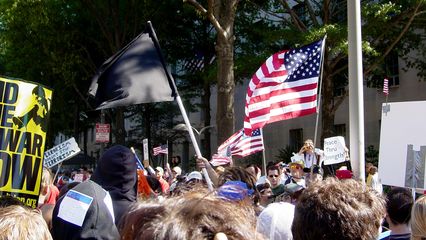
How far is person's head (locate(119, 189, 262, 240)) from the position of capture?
1.65 metres

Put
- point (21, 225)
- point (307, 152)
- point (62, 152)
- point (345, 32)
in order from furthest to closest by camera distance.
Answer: point (345, 32)
point (307, 152)
point (62, 152)
point (21, 225)

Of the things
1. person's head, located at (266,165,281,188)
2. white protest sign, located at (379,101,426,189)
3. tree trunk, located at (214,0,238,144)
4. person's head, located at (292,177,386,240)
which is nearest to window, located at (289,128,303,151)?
tree trunk, located at (214,0,238,144)

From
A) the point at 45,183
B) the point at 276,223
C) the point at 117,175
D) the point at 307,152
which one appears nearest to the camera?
the point at 276,223

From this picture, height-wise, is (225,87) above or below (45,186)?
above

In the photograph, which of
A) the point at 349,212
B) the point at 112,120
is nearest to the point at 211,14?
the point at 349,212

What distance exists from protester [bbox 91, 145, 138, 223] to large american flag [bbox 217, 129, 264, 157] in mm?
8112

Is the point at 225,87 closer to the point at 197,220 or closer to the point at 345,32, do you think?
the point at 345,32

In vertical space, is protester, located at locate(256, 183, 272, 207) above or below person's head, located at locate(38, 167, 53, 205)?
below

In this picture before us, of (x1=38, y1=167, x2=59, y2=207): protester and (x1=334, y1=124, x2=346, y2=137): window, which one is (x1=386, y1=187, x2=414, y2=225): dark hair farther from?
(x1=334, y1=124, x2=346, y2=137): window

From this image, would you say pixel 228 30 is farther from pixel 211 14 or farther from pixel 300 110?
pixel 300 110

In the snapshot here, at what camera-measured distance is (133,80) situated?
20.4 ft

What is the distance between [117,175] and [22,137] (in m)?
1.41

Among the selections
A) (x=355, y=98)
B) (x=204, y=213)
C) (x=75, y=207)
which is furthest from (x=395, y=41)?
(x=204, y=213)

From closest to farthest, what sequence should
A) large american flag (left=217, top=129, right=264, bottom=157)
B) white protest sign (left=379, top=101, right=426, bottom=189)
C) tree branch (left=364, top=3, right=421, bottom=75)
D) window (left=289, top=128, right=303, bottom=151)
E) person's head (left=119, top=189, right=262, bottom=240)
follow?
person's head (left=119, top=189, right=262, bottom=240)
white protest sign (left=379, top=101, right=426, bottom=189)
large american flag (left=217, top=129, right=264, bottom=157)
tree branch (left=364, top=3, right=421, bottom=75)
window (left=289, top=128, right=303, bottom=151)
